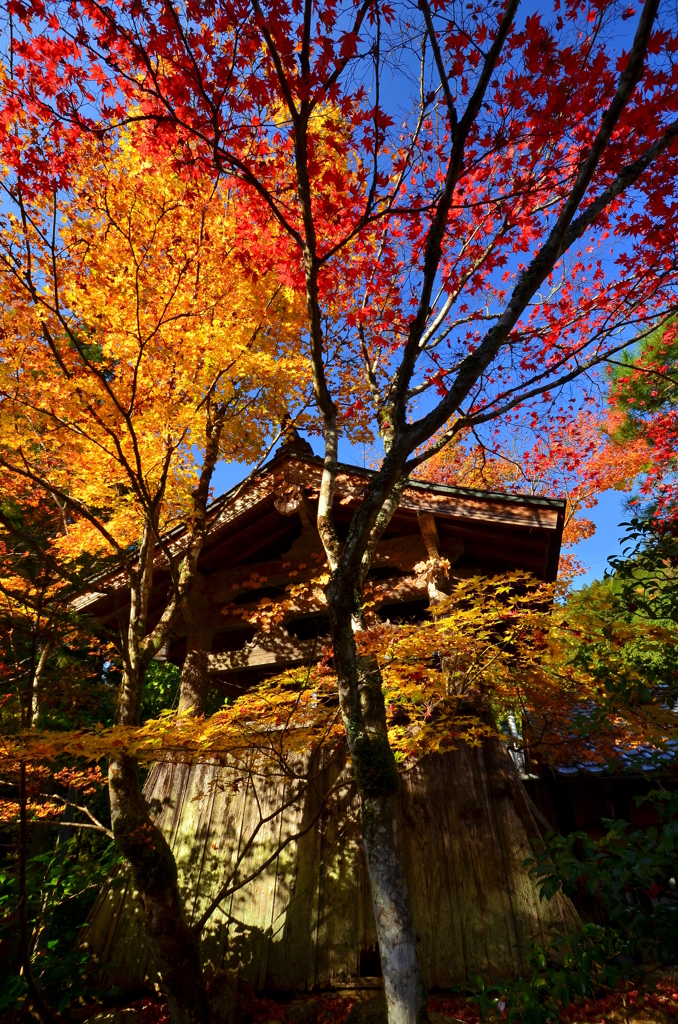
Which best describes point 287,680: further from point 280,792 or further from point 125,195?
point 125,195

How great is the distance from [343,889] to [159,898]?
2.05m

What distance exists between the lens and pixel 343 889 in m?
6.08

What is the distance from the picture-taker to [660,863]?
3.23 meters

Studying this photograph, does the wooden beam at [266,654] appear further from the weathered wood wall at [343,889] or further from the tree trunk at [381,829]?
the tree trunk at [381,829]

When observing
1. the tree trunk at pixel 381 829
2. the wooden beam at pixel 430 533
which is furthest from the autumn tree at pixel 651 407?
the tree trunk at pixel 381 829

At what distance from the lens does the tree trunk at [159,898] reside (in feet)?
Answer: 16.4

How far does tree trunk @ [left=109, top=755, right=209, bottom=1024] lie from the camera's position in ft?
16.4

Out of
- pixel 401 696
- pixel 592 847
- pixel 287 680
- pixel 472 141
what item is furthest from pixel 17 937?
pixel 472 141

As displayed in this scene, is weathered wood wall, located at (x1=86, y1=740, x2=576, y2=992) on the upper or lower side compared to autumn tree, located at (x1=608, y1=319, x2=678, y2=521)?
lower

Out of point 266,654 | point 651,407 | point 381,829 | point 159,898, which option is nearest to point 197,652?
point 266,654

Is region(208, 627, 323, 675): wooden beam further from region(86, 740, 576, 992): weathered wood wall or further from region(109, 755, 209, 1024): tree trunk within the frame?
region(109, 755, 209, 1024): tree trunk

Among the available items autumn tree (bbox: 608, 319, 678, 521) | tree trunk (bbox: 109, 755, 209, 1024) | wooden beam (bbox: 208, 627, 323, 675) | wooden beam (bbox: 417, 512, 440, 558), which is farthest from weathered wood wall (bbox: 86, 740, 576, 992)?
autumn tree (bbox: 608, 319, 678, 521)

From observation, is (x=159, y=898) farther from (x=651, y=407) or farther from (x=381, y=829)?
(x=651, y=407)

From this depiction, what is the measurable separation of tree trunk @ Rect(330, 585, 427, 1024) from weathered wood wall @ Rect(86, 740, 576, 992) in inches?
83.6
